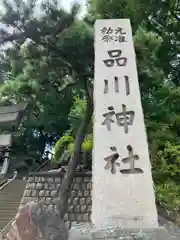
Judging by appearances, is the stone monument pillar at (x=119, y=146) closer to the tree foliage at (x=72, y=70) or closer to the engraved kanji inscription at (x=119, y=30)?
the engraved kanji inscription at (x=119, y=30)

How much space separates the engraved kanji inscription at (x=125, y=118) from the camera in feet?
12.6

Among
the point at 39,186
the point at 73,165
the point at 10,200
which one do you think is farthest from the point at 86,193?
the point at 10,200

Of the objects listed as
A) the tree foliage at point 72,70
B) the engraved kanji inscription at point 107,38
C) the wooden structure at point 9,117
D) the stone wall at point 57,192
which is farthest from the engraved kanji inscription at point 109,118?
the stone wall at point 57,192

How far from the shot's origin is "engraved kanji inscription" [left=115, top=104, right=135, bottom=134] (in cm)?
384

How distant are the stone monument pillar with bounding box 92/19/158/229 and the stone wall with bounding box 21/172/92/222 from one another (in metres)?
6.20

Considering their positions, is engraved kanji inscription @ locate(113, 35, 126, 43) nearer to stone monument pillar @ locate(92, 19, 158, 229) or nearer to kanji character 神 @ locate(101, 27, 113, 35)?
stone monument pillar @ locate(92, 19, 158, 229)

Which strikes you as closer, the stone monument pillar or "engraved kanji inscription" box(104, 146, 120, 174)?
the stone monument pillar

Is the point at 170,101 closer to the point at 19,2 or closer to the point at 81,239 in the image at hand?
the point at 19,2

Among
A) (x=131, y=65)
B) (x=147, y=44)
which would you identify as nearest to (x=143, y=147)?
(x=131, y=65)

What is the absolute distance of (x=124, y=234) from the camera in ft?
9.34

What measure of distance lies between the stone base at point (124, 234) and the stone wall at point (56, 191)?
6714 millimetres

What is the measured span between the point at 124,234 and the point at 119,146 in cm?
108

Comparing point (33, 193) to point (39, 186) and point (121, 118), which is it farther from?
point (121, 118)

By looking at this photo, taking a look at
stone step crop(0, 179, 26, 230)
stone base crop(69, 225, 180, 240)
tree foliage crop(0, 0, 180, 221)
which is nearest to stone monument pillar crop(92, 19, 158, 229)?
stone base crop(69, 225, 180, 240)
